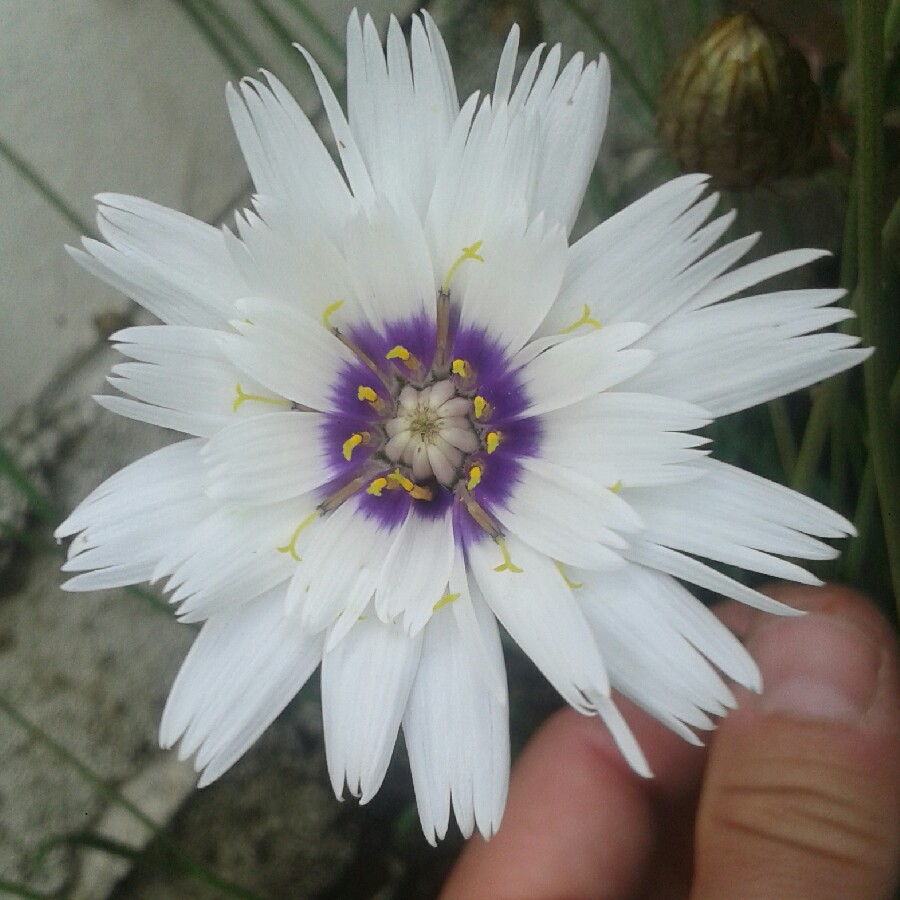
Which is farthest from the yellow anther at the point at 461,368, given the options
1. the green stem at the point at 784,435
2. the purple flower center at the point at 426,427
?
the green stem at the point at 784,435

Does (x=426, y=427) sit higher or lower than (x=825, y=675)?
higher

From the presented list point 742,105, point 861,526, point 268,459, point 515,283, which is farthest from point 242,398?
point 861,526

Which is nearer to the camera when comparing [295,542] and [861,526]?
[295,542]

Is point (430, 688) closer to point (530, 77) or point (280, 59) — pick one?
point (530, 77)

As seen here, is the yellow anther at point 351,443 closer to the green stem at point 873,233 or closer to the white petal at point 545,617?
the white petal at point 545,617

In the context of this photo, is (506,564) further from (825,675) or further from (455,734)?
(825,675)

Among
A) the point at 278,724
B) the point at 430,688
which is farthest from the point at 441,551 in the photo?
the point at 278,724

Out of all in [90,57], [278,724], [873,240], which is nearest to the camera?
[873,240]
